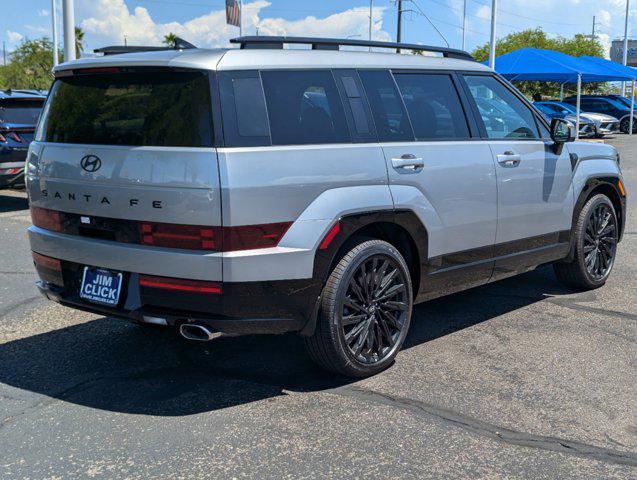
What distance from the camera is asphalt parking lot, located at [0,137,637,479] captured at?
3.42 metres

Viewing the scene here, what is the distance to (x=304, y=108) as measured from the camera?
414 centimetres

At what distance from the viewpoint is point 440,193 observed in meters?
4.74

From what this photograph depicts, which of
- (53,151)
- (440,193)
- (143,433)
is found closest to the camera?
(143,433)

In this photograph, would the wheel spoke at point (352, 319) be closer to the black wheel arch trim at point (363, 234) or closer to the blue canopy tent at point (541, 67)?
the black wheel arch trim at point (363, 234)

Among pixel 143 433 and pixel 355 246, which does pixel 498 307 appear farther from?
pixel 143 433

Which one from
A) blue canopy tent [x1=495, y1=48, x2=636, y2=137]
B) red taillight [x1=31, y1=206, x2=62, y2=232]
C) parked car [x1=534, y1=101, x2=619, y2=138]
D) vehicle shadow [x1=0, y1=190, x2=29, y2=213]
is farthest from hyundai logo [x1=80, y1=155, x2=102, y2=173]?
parked car [x1=534, y1=101, x2=619, y2=138]

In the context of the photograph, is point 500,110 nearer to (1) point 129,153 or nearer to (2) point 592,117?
(1) point 129,153

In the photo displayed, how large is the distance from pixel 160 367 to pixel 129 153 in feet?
4.78

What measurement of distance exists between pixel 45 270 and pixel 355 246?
189 centimetres

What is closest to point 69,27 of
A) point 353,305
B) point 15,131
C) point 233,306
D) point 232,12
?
point 15,131

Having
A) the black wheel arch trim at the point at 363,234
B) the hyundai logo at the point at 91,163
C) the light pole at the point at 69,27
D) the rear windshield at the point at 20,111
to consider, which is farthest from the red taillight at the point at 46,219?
the light pole at the point at 69,27

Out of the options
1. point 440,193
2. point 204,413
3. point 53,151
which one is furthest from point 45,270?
point 440,193

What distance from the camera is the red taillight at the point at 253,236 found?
3.72 meters

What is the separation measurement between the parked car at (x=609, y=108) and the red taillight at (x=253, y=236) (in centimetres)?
3342
